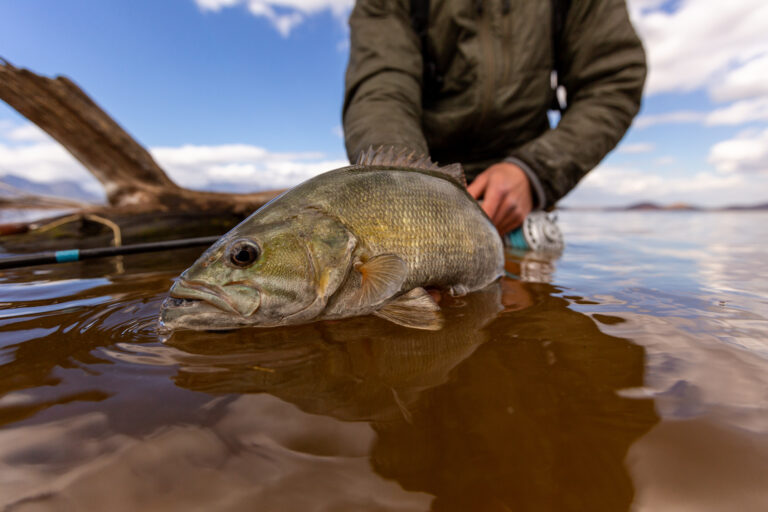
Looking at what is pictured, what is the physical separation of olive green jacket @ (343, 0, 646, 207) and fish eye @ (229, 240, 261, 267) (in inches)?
89.0

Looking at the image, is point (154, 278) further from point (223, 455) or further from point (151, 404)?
point (223, 455)

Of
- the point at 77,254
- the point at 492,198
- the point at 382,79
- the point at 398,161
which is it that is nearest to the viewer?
the point at 398,161

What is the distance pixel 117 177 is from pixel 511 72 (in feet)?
21.1

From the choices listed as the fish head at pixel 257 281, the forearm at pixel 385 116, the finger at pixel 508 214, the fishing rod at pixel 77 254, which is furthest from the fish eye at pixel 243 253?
the finger at pixel 508 214

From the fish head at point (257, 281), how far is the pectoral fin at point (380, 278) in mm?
136

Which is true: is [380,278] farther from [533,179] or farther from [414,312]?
[533,179]

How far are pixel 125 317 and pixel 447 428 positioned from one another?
186cm

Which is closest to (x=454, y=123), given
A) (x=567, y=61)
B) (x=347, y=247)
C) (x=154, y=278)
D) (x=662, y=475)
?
(x=567, y=61)

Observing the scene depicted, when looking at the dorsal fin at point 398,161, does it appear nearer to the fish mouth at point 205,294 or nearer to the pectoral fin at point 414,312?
the pectoral fin at point 414,312

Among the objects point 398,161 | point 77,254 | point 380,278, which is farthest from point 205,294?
point 77,254

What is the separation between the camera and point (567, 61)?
487cm

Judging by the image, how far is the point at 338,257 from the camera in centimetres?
199

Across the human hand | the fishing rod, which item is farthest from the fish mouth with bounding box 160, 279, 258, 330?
the human hand

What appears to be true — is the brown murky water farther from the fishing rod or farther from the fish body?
the fishing rod
